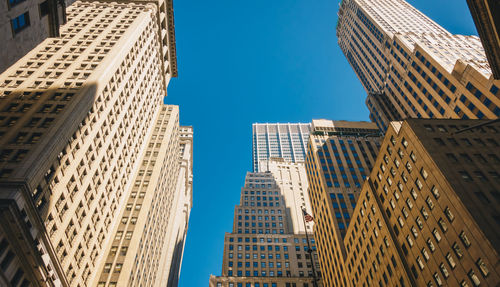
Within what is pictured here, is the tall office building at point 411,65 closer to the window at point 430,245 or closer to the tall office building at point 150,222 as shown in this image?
the window at point 430,245

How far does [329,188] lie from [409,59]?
41.5 meters

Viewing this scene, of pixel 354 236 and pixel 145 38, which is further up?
pixel 145 38

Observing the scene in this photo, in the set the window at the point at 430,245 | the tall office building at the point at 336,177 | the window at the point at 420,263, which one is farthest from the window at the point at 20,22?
the tall office building at the point at 336,177

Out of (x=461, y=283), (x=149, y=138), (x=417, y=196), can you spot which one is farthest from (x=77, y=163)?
(x=461, y=283)

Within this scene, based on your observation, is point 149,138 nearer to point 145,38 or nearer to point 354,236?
point 145,38

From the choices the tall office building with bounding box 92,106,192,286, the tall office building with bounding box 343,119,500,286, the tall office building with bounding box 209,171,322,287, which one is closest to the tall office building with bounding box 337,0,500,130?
the tall office building with bounding box 343,119,500,286

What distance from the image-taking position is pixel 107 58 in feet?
200

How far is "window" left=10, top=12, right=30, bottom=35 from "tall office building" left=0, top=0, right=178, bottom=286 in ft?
64.5

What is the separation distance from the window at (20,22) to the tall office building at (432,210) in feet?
147

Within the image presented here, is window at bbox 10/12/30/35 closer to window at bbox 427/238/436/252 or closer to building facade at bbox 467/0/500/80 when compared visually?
building facade at bbox 467/0/500/80

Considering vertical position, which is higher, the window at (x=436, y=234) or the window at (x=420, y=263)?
the window at (x=436, y=234)

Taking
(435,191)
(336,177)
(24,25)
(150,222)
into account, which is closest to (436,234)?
(435,191)

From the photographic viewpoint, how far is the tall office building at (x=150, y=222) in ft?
201

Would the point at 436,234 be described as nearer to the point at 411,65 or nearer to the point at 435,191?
the point at 435,191
